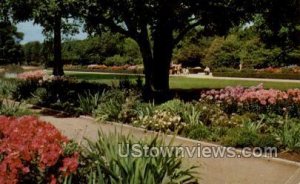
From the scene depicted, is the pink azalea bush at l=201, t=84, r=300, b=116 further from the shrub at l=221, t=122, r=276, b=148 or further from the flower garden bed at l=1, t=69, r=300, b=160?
the shrub at l=221, t=122, r=276, b=148

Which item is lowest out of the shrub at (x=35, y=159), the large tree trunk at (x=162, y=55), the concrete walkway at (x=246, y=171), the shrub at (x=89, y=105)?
the concrete walkway at (x=246, y=171)

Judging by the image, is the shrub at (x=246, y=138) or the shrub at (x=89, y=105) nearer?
the shrub at (x=246, y=138)

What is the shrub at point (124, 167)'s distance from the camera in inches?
255

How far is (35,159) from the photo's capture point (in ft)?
19.3

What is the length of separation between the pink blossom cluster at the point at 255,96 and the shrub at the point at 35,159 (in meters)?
7.84

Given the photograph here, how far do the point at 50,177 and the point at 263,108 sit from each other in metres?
8.47

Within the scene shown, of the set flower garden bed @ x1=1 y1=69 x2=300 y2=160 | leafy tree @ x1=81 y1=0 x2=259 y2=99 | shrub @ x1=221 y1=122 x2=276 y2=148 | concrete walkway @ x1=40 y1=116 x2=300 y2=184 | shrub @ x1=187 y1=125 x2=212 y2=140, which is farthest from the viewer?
leafy tree @ x1=81 y1=0 x2=259 y2=99

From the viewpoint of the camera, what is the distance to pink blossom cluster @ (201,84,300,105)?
12.9 meters

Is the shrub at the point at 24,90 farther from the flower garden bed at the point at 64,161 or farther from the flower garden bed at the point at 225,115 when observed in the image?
the flower garden bed at the point at 64,161

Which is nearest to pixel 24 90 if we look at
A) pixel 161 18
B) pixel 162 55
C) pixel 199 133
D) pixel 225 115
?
pixel 162 55

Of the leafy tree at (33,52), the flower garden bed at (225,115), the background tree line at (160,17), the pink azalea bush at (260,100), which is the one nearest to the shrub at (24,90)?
the background tree line at (160,17)

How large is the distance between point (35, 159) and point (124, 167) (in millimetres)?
1341

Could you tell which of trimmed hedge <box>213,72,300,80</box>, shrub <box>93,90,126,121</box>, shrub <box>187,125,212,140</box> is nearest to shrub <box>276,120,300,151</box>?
shrub <box>187,125,212,140</box>

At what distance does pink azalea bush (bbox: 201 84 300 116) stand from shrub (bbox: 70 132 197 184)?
232 inches
